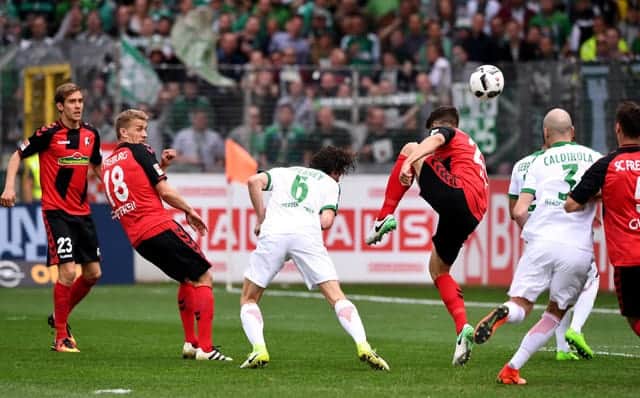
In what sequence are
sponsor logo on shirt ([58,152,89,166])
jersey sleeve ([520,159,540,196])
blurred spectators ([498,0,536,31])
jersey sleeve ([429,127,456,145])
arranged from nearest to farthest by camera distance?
jersey sleeve ([520,159,540,196]) < jersey sleeve ([429,127,456,145]) < sponsor logo on shirt ([58,152,89,166]) < blurred spectators ([498,0,536,31])

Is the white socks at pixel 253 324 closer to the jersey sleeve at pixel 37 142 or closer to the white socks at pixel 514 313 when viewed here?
the white socks at pixel 514 313

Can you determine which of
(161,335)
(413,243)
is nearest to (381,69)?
(413,243)

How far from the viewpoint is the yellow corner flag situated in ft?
70.8

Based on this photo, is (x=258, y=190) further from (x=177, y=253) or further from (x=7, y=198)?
(x=7, y=198)

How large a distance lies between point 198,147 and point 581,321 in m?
11.3

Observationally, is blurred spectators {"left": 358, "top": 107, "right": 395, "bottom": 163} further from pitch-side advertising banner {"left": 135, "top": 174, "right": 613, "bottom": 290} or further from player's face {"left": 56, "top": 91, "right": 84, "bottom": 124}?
player's face {"left": 56, "top": 91, "right": 84, "bottom": 124}

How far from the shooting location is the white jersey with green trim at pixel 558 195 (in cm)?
1002

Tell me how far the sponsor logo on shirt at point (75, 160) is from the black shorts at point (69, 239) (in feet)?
1.50

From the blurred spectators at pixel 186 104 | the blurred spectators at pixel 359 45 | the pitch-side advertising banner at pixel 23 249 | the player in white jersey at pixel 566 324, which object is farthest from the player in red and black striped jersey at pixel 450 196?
the blurred spectators at pixel 359 45

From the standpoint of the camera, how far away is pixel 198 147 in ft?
74.9

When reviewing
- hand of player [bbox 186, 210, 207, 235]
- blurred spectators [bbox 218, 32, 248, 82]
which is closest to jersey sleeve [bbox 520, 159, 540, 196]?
hand of player [bbox 186, 210, 207, 235]

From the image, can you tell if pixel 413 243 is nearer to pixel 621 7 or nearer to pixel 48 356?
pixel 621 7

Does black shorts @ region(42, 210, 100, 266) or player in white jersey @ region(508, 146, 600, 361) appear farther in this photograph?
black shorts @ region(42, 210, 100, 266)

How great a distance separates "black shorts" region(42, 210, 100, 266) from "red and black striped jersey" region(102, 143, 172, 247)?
121 cm
